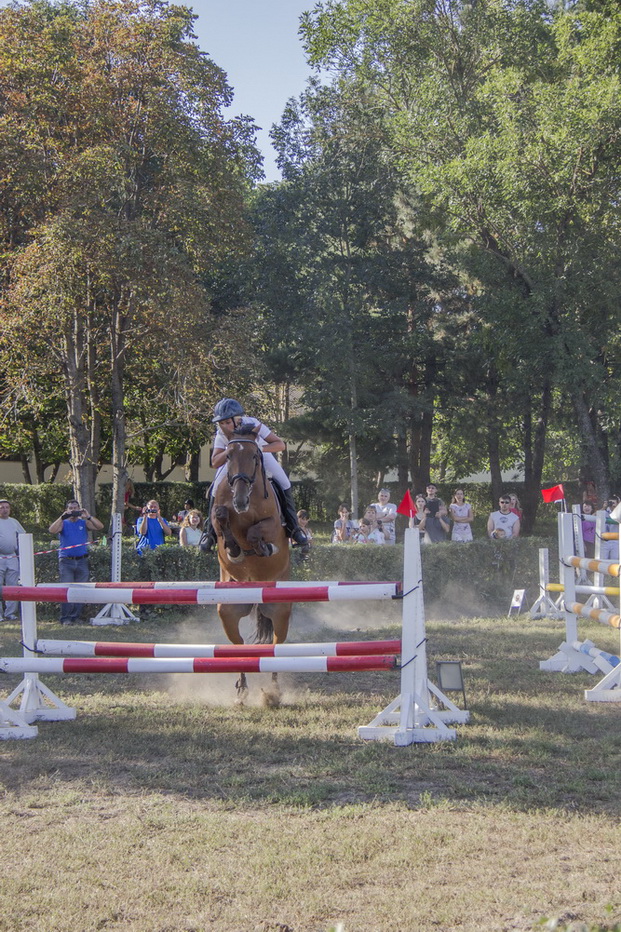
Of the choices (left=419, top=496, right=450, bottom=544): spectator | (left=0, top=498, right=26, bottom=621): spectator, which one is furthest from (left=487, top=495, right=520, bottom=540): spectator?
(left=0, top=498, right=26, bottom=621): spectator

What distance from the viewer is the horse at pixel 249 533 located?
7.16 meters

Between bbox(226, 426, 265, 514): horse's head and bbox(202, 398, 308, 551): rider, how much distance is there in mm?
128

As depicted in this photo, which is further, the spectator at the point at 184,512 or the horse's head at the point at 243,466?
the spectator at the point at 184,512

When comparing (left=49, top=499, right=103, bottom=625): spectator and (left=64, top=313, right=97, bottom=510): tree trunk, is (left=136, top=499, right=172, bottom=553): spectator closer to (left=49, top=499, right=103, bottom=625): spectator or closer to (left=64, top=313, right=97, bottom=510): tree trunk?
(left=49, top=499, right=103, bottom=625): spectator

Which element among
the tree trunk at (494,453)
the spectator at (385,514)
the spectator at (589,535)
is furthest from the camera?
the tree trunk at (494,453)

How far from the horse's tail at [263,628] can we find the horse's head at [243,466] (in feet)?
4.45

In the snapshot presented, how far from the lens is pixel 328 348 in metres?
26.4

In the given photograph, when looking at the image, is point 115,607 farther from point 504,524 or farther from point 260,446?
point 504,524

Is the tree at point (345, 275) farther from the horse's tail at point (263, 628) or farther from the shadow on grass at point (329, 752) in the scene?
the shadow on grass at point (329, 752)

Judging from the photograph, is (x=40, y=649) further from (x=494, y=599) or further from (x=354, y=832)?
(x=494, y=599)

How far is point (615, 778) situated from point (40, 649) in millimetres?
4306

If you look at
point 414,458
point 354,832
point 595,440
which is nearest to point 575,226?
point 595,440

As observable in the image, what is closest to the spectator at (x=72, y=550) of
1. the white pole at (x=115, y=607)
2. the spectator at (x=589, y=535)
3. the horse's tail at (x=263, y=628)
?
the white pole at (x=115, y=607)

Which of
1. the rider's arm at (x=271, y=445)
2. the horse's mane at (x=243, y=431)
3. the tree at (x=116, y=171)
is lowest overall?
the rider's arm at (x=271, y=445)
